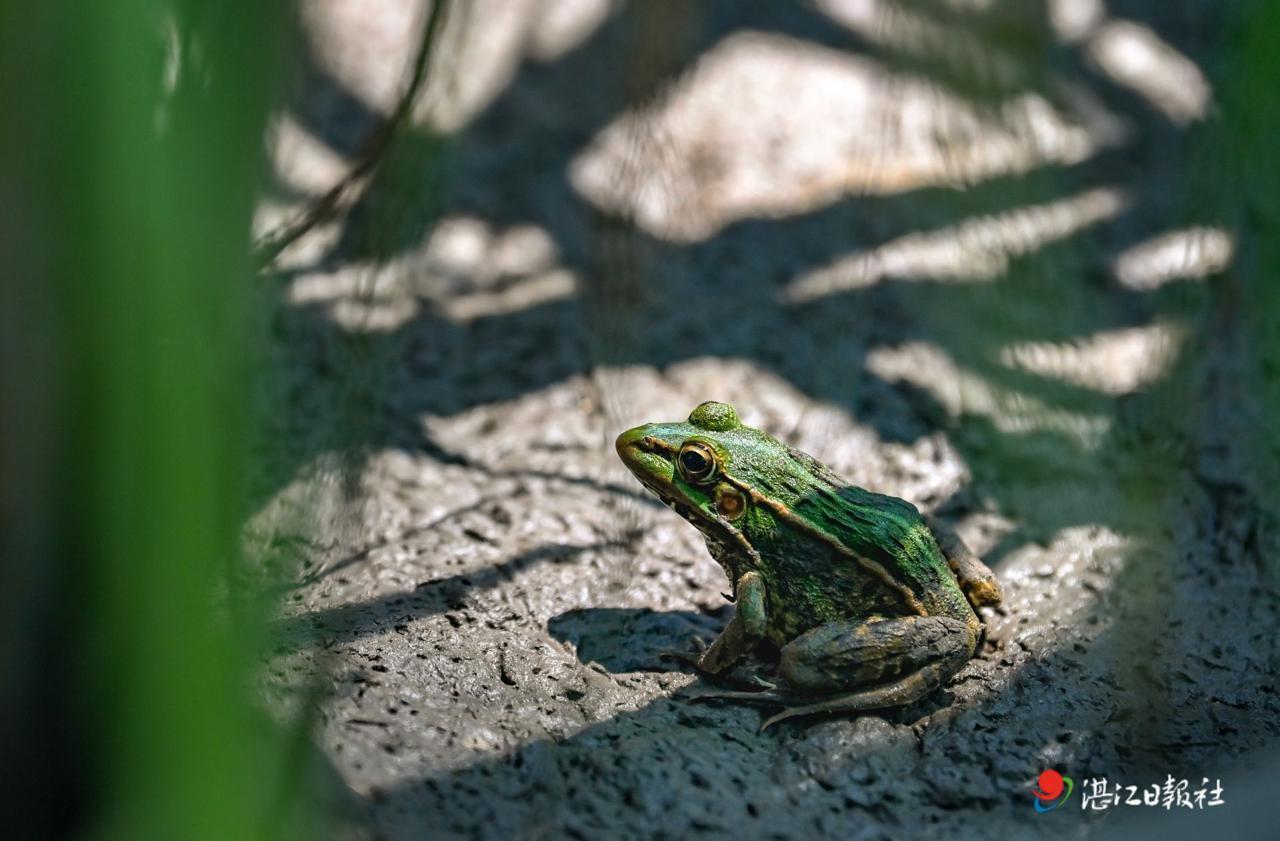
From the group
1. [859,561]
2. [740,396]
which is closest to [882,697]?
[859,561]

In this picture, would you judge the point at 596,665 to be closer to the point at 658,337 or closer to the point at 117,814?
the point at 658,337

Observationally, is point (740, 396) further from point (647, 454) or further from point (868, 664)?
point (868, 664)

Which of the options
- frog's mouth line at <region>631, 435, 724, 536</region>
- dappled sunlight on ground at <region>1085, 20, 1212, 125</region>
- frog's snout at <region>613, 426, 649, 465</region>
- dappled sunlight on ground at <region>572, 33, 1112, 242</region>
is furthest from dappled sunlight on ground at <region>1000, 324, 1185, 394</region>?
dappled sunlight on ground at <region>1085, 20, 1212, 125</region>

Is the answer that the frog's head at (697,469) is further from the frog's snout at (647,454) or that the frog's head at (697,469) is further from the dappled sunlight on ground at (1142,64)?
the dappled sunlight on ground at (1142,64)

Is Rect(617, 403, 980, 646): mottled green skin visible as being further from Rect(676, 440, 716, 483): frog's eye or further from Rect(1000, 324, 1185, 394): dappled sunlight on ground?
Rect(1000, 324, 1185, 394): dappled sunlight on ground

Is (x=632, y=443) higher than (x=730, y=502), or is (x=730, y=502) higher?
(x=632, y=443)

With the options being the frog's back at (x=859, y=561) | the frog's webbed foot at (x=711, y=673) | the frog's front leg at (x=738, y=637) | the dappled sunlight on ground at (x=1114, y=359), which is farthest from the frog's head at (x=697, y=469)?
the dappled sunlight on ground at (x=1114, y=359)

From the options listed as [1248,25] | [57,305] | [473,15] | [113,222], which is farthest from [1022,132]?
[57,305]
